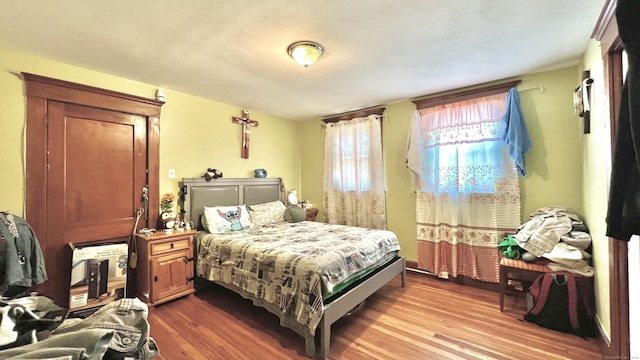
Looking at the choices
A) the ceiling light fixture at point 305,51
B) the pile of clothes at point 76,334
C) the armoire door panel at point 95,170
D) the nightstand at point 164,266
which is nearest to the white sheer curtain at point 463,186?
the ceiling light fixture at point 305,51

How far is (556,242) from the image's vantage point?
2291mm

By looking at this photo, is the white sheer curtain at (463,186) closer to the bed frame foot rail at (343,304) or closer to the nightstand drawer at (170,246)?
the bed frame foot rail at (343,304)

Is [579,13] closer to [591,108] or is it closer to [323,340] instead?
[591,108]

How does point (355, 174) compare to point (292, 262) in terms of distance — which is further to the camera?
point (355, 174)

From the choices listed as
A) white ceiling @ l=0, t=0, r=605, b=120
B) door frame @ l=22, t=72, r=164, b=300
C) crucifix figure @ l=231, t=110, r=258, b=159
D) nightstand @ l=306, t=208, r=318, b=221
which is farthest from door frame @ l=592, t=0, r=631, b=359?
door frame @ l=22, t=72, r=164, b=300

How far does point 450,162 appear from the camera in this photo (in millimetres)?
3201

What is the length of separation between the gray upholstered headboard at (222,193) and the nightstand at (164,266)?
465mm

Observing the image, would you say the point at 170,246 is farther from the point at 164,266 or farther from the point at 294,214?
the point at 294,214

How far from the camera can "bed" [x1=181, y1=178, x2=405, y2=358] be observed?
193 centimetres

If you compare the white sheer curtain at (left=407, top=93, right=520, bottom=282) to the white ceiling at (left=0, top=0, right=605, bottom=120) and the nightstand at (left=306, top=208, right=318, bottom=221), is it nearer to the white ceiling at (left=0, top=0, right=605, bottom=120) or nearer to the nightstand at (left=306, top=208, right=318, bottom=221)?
the white ceiling at (left=0, top=0, right=605, bottom=120)

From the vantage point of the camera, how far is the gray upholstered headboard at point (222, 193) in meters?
3.27

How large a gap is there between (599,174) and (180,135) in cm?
420

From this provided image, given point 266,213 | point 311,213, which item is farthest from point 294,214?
point 311,213

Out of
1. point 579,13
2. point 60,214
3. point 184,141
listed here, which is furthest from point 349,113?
point 60,214
